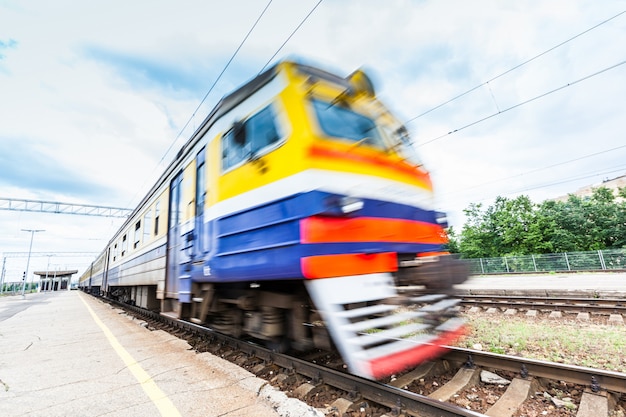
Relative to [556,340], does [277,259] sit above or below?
above

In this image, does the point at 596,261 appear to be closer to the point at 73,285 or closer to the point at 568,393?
the point at 568,393

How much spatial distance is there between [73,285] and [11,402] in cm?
9444

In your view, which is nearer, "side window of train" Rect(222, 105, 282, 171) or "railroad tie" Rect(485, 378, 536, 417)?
"railroad tie" Rect(485, 378, 536, 417)

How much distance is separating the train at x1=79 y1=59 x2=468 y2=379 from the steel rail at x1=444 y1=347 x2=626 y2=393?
0.39 m

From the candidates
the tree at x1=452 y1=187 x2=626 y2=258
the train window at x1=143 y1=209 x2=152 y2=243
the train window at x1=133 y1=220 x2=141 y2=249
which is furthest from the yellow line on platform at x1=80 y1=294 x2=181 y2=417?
the tree at x1=452 y1=187 x2=626 y2=258

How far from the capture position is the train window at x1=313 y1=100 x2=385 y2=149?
303 centimetres

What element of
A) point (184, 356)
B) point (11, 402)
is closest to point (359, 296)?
point (184, 356)

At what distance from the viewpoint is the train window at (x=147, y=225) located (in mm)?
7477

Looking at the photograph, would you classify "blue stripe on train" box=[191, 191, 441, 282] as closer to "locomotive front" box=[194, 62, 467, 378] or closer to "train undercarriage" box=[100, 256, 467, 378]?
"locomotive front" box=[194, 62, 467, 378]

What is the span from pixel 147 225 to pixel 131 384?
522 cm

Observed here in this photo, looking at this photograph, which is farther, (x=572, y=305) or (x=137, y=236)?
(x=137, y=236)

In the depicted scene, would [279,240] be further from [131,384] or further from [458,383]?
[131,384]

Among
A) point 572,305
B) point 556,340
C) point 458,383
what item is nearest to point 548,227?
point 572,305

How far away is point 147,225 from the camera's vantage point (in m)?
7.77
